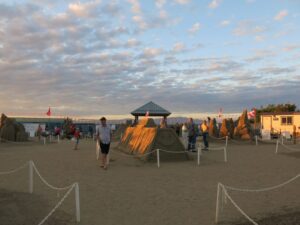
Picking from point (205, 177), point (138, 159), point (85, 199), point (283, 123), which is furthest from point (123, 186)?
point (283, 123)

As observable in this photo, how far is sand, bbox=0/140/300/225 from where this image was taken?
835 cm

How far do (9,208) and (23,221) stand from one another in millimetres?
1257

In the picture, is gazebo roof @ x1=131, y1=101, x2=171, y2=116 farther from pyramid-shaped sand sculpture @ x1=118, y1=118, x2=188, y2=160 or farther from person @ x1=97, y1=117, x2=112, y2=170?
person @ x1=97, y1=117, x2=112, y2=170

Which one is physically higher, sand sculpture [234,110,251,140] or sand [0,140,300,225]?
sand sculpture [234,110,251,140]

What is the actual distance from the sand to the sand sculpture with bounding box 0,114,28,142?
16.7 metres

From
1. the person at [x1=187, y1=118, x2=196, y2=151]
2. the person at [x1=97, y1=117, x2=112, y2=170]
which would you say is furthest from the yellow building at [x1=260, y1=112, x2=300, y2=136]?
the person at [x1=97, y1=117, x2=112, y2=170]

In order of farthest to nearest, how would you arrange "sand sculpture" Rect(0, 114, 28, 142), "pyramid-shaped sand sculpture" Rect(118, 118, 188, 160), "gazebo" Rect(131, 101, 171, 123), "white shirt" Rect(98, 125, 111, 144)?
"gazebo" Rect(131, 101, 171, 123), "sand sculpture" Rect(0, 114, 28, 142), "pyramid-shaped sand sculpture" Rect(118, 118, 188, 160), "white shirt" Rect(98, 125, 111, 144)

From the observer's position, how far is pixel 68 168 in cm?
1633

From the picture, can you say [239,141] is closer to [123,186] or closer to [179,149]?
[179,149]

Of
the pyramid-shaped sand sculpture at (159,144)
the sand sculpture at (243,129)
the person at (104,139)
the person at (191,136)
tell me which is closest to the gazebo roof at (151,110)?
the sand sculpture at (243,129)

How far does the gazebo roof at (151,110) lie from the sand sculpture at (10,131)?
476 inches

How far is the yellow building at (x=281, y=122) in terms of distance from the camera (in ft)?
151

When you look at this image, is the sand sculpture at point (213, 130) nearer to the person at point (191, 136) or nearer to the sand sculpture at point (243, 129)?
the sand sculpture at point (243, 129)

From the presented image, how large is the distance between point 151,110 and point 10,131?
14.9 m
